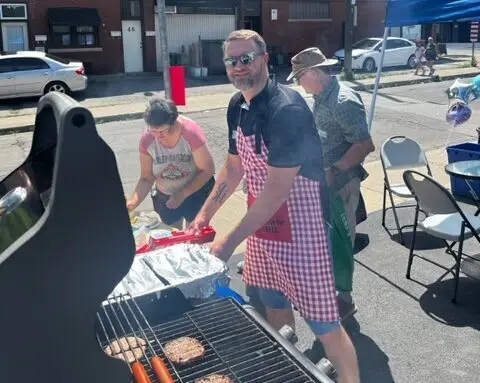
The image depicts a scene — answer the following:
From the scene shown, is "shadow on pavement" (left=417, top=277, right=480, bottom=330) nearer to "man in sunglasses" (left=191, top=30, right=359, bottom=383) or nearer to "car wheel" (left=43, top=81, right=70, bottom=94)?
"man in sunglasses" (left=191, top=30, right=359, bottom=383)

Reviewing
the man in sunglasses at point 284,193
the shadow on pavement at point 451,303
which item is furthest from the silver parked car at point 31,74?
the man in sunglasses at point 284,193

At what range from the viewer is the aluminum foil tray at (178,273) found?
193 centimetres

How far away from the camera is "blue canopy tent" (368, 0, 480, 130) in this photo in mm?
5508

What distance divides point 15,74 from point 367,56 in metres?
13.3

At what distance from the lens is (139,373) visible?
1511 millimetres

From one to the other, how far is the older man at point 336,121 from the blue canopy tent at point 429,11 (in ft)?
6.09

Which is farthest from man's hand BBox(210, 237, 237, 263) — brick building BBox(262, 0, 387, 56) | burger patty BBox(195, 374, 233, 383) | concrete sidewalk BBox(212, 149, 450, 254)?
brick building BBox(262, 0, 387, 56)

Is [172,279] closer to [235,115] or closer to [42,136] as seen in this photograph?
[42,136]

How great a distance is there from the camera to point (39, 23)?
21.1 m

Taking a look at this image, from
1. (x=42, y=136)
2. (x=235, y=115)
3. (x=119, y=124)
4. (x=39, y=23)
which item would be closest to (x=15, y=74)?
(x=119, y=124)

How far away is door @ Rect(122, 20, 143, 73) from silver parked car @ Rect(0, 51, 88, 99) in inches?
297

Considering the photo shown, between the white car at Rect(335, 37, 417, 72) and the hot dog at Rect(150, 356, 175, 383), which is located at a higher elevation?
the white car at Rect(335, 37, 417, 72)

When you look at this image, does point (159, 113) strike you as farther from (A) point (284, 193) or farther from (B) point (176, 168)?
(A) point (284, 193)

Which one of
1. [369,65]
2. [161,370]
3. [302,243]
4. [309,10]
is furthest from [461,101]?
[309,10]
